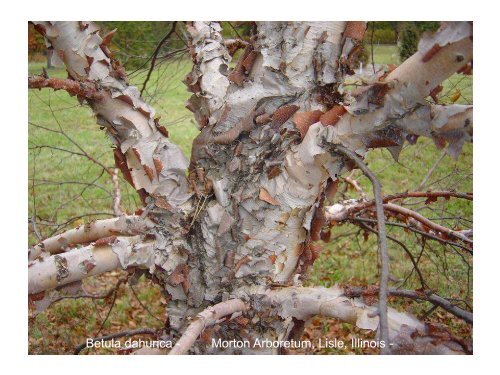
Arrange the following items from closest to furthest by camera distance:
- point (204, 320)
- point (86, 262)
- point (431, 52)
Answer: point (431, 52) < point (204, 320) < point (86, 262)

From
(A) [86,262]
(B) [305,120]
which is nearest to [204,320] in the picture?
(A) [86,262]

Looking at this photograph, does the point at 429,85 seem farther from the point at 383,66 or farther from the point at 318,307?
the point at 318,307

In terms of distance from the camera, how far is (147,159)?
3.83 feet

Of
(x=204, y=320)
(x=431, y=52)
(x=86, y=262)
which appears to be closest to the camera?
(x=431, y=52)

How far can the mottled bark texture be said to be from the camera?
1039 millimetres

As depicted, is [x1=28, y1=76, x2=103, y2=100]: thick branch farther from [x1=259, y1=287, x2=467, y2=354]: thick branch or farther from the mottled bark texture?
[x1=259, y1=287, x2=467, y2=354]: thick branch

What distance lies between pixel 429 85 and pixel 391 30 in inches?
18.2

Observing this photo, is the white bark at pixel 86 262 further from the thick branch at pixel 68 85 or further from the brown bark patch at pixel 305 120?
the brown bark patch at pixel 305 120

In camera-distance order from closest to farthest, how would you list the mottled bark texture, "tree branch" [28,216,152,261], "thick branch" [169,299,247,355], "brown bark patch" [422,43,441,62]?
"brown bark patch" [422,43,441,62] → "thick branch" [169,299,247,355] → the mottled bark texture → "tree branch" [28,216,152,261]

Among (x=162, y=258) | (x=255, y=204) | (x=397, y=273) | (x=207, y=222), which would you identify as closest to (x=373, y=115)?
(x=255, y=204)

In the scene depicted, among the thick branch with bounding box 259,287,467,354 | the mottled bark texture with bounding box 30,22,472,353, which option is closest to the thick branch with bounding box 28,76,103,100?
the mottled bark texture with bounding box 30,22,472,353

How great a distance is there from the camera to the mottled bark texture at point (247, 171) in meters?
1.04

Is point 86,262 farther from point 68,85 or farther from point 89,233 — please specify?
point 68,85

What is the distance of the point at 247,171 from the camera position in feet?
3.80
